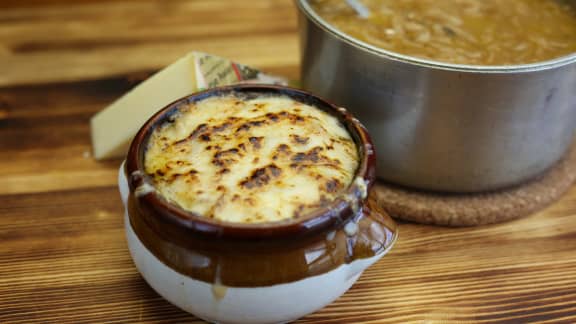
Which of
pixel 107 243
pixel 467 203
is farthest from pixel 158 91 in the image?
pixel 467 203

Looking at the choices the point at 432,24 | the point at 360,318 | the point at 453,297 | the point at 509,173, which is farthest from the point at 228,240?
the point at 432,24

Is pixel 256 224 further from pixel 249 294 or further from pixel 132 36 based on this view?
pixel 132 36

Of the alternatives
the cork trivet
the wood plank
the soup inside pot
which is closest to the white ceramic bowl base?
the cork trivet

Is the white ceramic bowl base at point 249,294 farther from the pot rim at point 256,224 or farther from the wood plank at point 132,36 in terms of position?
the wood plank at point 132,36

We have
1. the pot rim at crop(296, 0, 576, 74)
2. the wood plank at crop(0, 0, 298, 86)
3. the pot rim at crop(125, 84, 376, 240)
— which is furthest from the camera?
the wood plank at crop(0, 0, 298, 86)

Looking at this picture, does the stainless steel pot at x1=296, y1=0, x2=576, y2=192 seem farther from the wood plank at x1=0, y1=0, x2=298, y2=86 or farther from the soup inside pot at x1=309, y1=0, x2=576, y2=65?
the wood plank at x1=0, y1=0, x2=298, y2=86

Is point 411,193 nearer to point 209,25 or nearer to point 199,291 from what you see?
point 199,291

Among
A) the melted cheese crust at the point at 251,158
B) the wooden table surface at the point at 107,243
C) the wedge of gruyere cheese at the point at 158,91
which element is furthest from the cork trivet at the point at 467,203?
the wedge of gruyere cheese at the point at 158,91

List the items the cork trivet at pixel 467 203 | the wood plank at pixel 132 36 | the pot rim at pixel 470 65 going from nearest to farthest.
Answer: the pot rim at pixel 470 65, the cork trivet at pixel 467 203, the wood plank at pixel 132 36
